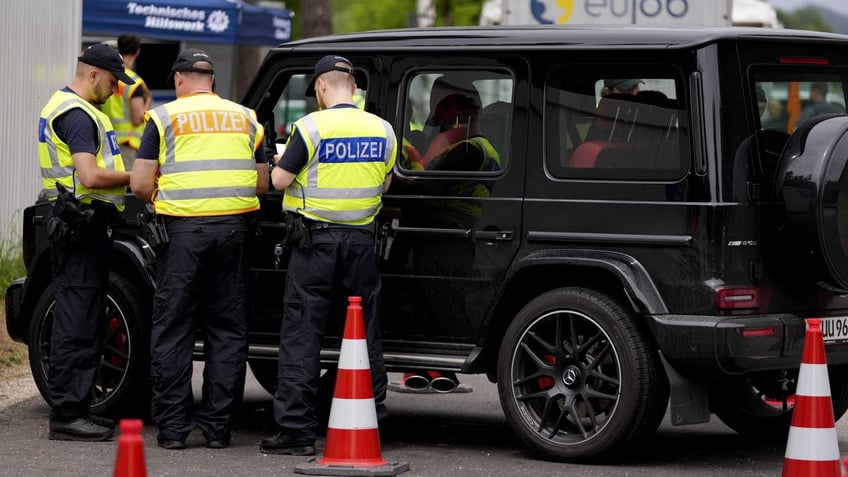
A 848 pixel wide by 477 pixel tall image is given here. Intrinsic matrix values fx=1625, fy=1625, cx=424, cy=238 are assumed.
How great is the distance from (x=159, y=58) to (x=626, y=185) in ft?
47.0

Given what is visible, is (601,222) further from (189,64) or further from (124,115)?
(124,115)

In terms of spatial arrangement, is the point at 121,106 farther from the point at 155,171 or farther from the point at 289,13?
the point at 289,13

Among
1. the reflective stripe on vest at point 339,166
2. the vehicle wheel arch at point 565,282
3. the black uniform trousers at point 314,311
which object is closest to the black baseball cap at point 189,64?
the reflective stripe on vest at point 339,166

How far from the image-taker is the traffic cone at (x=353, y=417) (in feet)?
22.2

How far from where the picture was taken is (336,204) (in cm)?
726

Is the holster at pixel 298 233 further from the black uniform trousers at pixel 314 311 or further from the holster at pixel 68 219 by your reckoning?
the holster at pixel 68 219

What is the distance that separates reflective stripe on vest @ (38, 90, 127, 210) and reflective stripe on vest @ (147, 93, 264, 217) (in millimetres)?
389

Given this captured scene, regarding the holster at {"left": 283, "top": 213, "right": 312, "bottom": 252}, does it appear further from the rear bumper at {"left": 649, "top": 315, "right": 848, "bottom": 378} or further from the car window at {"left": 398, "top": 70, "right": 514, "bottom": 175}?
the rear bumper at {"left": 649, "top": 315, "right": 848, "bottom": 378}

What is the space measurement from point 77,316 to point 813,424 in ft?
11.5

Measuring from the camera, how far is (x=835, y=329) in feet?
23.8

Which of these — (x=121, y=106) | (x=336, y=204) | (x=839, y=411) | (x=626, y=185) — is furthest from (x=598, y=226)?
(x=121, y=106)

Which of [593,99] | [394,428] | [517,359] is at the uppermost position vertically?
[593,99]

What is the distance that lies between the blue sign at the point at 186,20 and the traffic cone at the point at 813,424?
38.4 feet

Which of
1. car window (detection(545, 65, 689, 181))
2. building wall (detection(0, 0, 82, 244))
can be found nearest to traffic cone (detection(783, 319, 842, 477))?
car window (detection(545, 65, 689, 181))
